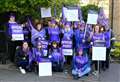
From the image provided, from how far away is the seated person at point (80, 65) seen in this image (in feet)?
52.4

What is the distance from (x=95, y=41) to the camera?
16.2 metres

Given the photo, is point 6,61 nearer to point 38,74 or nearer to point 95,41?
point 38,74

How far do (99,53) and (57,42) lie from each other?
158 cm

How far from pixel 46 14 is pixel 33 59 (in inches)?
64.8

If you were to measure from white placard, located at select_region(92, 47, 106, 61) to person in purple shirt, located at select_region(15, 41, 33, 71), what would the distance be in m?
2.10

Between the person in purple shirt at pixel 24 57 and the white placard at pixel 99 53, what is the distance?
6.87 ft

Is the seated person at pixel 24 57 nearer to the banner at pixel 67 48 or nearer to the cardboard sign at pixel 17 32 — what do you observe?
the cardboard sign at pixel 17 32

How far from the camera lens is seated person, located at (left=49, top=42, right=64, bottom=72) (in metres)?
16.5

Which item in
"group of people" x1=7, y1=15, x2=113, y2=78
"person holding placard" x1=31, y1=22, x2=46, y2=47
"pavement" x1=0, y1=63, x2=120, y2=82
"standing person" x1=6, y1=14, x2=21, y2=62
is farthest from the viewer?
"standing person" x1=6, y1=14, x2=21, y2=62

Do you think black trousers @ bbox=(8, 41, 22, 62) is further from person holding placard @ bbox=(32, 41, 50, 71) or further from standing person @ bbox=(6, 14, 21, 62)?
person holding placard @ bbox=(32, 41, 50, 71)

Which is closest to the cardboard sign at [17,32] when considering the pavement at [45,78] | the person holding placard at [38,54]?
the person holding placard at [38,54]

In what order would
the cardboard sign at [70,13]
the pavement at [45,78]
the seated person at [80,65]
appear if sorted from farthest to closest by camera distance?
1. the cardboard sign at [70,13]
2. the seated person at [80,65]
3. the pavement at [45,78]

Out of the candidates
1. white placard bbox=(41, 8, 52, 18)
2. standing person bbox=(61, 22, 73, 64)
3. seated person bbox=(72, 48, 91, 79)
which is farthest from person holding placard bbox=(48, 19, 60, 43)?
seated person bbox=(72, 48, 91, 79)

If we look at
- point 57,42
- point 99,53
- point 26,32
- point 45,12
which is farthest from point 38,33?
point 99,53
